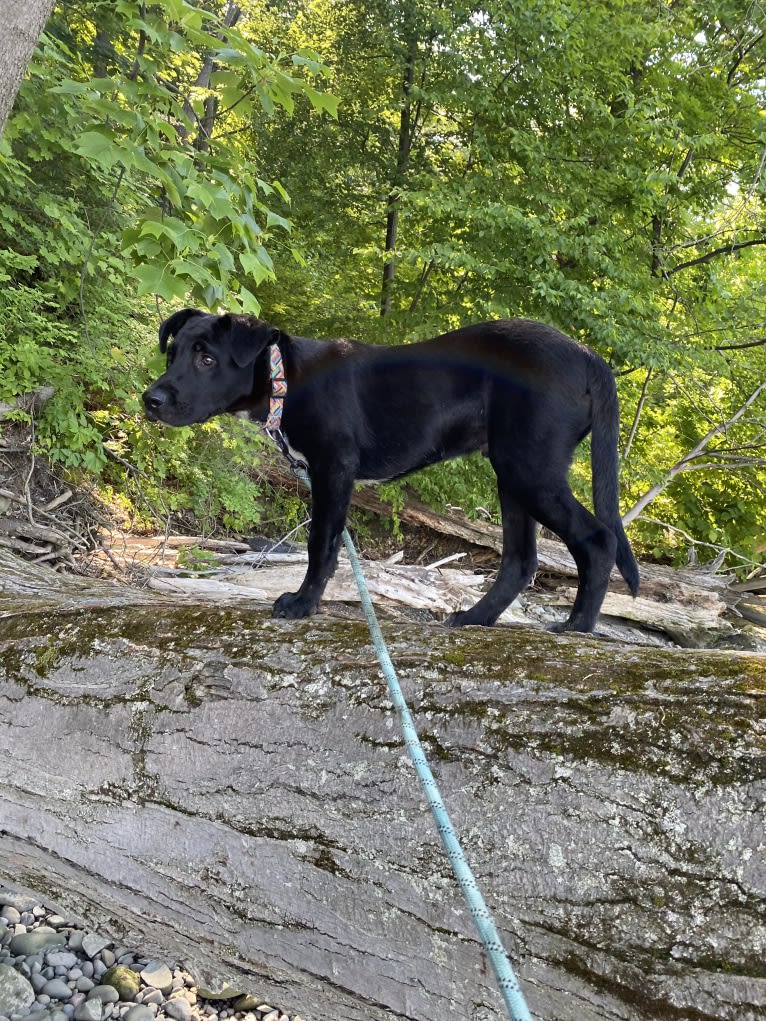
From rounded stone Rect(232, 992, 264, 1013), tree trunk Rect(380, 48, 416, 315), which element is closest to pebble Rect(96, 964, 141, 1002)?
rounded stone Rect(232, 992, 264, 1013)

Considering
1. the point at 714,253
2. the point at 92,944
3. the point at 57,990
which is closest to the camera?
the point at 57,990

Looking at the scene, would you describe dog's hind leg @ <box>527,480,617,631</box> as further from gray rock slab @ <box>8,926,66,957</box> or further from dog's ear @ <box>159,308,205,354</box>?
gray rock slab @ <box>8,926,66,957</box>

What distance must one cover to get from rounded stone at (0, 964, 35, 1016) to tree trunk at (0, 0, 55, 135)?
3510 mm

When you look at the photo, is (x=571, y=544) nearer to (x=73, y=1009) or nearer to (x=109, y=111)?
(x=73, y=1009)

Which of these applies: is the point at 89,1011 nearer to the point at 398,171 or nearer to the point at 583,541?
the point at 583,541

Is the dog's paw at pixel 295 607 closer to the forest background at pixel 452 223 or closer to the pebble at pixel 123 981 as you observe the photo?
the pebble at pixel 123 981

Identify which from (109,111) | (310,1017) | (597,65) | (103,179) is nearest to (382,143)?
(597,65)

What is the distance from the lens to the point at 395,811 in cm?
157

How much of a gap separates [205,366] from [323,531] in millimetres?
911

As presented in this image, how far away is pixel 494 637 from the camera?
2008 mm

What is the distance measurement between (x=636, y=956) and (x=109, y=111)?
3.81m

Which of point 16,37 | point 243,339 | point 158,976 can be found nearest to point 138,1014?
point 158,976

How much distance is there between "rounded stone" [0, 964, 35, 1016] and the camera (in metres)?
2.81

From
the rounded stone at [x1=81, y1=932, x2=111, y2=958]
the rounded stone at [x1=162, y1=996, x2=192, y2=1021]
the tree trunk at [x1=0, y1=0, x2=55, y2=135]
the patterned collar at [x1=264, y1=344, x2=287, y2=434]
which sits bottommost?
the rounded stone at [x1=81, y1=932, x2=111, y2=958]
